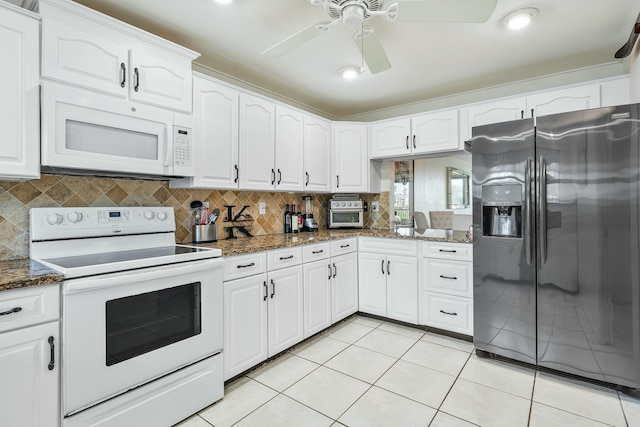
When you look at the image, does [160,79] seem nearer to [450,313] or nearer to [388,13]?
[388,13]

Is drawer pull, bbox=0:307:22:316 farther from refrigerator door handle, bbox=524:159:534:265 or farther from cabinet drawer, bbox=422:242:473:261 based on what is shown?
refrigerator door handle, bbox=524:159:534:265

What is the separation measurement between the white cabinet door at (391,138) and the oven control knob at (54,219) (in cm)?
287

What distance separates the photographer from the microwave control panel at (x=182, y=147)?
2.11 meters

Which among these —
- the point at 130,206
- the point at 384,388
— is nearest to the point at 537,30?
the point at 384,388

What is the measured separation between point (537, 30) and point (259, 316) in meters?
2.83

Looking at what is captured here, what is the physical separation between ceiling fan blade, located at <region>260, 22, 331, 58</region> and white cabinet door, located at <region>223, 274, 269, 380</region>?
1.49m

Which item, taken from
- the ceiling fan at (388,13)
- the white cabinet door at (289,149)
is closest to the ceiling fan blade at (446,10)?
the ceiling fan at (388,13)

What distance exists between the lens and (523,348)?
2.30m

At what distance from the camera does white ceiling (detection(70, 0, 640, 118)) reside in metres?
2.00

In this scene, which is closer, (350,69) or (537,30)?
(537,30)

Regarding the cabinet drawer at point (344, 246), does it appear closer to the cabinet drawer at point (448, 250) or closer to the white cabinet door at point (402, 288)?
the white cabinet door at point (402, 288)

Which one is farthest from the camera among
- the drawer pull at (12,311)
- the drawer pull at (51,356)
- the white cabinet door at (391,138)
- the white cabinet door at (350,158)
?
the white cabinet door at (350,158)

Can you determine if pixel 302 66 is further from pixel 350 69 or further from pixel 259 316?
pixel 259 316

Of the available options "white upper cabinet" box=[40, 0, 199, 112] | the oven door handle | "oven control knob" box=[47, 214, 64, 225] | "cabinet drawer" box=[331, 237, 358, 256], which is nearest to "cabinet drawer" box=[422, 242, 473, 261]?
"cabinet drawer" box=[331, 237, 358, 256]
